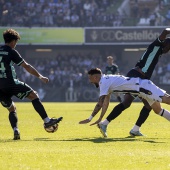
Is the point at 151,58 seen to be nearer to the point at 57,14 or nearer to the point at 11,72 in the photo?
the point at 11,72

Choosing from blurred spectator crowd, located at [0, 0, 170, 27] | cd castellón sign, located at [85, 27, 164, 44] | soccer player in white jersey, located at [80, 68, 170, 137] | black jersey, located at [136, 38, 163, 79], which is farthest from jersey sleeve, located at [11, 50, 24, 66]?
cd castellón sign, located at [85, 27, 164, 44]

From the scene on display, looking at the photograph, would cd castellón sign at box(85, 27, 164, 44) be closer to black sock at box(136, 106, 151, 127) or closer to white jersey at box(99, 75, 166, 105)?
black sock at box(136, 106, 151, 127)

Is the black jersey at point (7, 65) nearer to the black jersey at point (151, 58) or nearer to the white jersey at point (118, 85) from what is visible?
the white jersey at point (118, 85)

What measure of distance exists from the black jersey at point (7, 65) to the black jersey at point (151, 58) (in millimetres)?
2719

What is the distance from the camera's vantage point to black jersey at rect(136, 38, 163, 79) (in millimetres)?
13461

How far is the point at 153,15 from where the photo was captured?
170 feet

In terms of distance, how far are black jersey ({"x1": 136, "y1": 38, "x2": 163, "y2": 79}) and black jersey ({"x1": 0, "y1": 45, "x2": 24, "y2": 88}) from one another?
2.72 meters

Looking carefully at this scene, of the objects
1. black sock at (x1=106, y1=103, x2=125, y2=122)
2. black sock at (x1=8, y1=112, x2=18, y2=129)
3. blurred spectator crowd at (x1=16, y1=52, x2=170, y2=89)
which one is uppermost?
black sock at (x1=8, y1=112, x2=18, y2=129)

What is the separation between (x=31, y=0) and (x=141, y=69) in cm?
4090

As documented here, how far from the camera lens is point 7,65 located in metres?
12.4

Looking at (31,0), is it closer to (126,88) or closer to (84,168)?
(126,88)

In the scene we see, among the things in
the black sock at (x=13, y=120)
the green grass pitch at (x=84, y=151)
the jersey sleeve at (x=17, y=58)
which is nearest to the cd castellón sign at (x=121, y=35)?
the green grass pitch at (x=84, y=151)

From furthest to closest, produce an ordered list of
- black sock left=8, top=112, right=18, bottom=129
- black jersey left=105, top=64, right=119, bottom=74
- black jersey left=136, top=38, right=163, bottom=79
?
black jersey left=105, top=64, right=119, bottom=74, black jersey left=136, top=38, right=163, bottom=79, black sock left=8, top=112, right=18, bottom=129

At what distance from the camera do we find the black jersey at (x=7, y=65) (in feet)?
40.4
